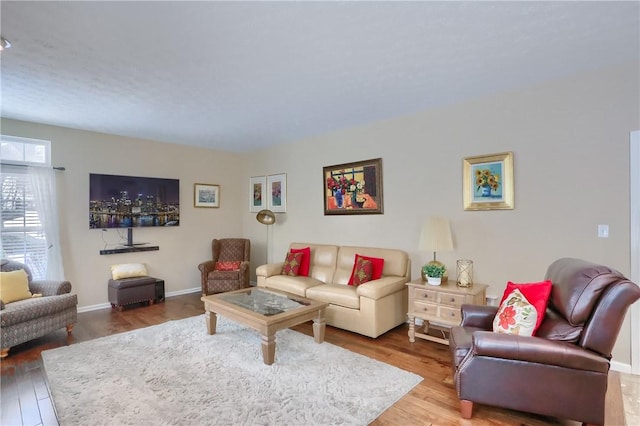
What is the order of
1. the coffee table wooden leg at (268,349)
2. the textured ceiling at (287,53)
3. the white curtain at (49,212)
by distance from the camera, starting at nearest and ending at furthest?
1. the textured ceiling at (287,53)
2. the coffee table wooden leg at (268,349)
3. the white curtain at (49,212)

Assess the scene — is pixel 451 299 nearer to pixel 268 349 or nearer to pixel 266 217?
pixel 268 349

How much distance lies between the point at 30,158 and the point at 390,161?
484cm

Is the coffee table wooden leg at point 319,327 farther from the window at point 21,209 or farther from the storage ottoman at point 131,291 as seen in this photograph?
the window at point 21,209

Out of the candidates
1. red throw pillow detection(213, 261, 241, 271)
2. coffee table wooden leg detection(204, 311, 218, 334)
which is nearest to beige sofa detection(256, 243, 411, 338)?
red throw pillow detection(213, 261, 241, 271)

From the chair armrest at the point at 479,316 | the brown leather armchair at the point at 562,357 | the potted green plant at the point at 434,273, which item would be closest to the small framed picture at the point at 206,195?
the potted green plant at the point at 434,273

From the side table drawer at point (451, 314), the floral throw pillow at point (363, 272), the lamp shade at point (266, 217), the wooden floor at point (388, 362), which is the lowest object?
the wooden floor at point (388, 362)

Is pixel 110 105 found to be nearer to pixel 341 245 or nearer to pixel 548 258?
pixel 341 245

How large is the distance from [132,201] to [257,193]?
6.96 feet

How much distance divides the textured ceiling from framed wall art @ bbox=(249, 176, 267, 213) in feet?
7.35

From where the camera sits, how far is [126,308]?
454 centimetres

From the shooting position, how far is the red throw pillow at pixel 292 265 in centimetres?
450

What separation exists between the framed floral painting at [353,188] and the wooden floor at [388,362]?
169 cm

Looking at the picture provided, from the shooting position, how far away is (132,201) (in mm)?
4875

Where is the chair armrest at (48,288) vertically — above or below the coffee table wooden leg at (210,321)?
above
